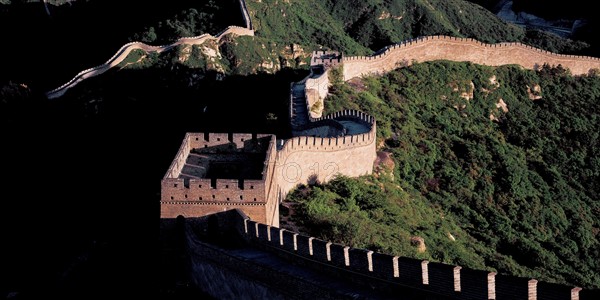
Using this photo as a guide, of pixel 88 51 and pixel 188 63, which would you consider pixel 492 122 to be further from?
pixel 88 51

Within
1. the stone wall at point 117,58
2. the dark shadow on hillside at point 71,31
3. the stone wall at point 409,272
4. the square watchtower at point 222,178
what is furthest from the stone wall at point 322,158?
the dark shadow on hillside at point 71,31

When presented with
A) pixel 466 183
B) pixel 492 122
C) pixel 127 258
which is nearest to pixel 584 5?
pixel 492 122

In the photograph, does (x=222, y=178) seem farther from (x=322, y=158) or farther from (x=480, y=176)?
(x=480, y=176)

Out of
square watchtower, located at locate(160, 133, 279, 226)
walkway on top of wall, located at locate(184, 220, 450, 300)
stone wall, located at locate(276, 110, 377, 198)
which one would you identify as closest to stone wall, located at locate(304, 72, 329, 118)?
stone wall, located at locate(276, 110, 377, 198)

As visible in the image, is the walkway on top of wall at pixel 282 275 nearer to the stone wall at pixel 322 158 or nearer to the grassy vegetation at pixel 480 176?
the grassy vegetation at pixel 480 176

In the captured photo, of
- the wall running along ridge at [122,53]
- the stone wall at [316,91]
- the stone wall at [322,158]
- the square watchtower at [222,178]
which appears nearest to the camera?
the square watchtower at [222,178]

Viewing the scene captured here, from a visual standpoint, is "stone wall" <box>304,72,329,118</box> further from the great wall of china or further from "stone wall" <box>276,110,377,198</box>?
"stone wall" <box>276,110,377,198</box>
